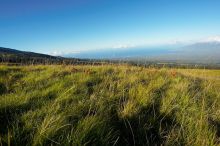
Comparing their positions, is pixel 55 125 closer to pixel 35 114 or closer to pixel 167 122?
pixel 35 114

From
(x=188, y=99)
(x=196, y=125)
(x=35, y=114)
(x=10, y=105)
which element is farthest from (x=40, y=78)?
(x=196, y=125)

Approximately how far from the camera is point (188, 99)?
4.81 metres

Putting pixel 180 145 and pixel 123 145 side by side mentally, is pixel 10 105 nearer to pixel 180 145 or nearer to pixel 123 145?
pixel 123 145

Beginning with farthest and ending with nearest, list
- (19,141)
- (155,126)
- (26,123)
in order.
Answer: (155,126), (26,123), (19,141)

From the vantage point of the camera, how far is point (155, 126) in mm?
3686

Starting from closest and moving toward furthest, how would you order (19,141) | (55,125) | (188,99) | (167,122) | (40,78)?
(19,141) < (55,125) < (167,122) < (188,99) < (40,78)

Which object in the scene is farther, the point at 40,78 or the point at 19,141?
the point at 40,78

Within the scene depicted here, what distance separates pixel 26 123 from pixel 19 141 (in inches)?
18.1

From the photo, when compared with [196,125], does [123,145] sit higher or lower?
lower

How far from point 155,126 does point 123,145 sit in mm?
828

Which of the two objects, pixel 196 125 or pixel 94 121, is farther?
pixel 196 125

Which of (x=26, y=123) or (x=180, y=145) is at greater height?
(x=26, y=123)

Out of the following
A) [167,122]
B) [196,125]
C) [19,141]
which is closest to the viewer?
[19,141]

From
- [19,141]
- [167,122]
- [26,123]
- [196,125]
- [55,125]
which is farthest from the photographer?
[167,122]
